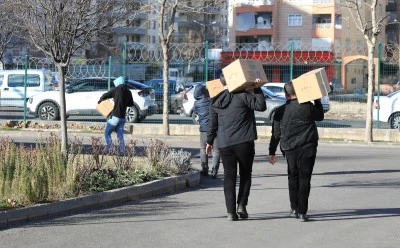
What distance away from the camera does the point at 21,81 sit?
3247 cm

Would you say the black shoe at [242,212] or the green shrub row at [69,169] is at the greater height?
the green shrub row at [69,169]

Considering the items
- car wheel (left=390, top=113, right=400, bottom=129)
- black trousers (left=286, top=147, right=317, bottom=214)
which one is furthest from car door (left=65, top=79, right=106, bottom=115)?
black trousers (left=286, top=147, right=317, bottom=214)

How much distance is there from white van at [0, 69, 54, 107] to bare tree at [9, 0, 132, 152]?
1699cm

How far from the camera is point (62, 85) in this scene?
15.3 meters

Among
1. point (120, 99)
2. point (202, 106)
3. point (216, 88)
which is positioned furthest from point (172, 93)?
point (216, 88)

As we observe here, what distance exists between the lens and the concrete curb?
10171 millimetres

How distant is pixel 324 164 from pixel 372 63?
707 cm

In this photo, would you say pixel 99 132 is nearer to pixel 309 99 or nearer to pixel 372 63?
pixel 372 63

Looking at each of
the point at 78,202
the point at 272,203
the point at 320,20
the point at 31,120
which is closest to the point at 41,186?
the point at 78,202

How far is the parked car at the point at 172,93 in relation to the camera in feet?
101

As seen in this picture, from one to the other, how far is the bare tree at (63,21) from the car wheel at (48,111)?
14437mm

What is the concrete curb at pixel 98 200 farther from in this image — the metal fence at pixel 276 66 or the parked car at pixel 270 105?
the parked car at pixel 270 105

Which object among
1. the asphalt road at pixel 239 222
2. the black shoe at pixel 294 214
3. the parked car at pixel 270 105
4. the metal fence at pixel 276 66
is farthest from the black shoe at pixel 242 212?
the parked car at pixel 270 105

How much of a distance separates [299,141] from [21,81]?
2353cm
